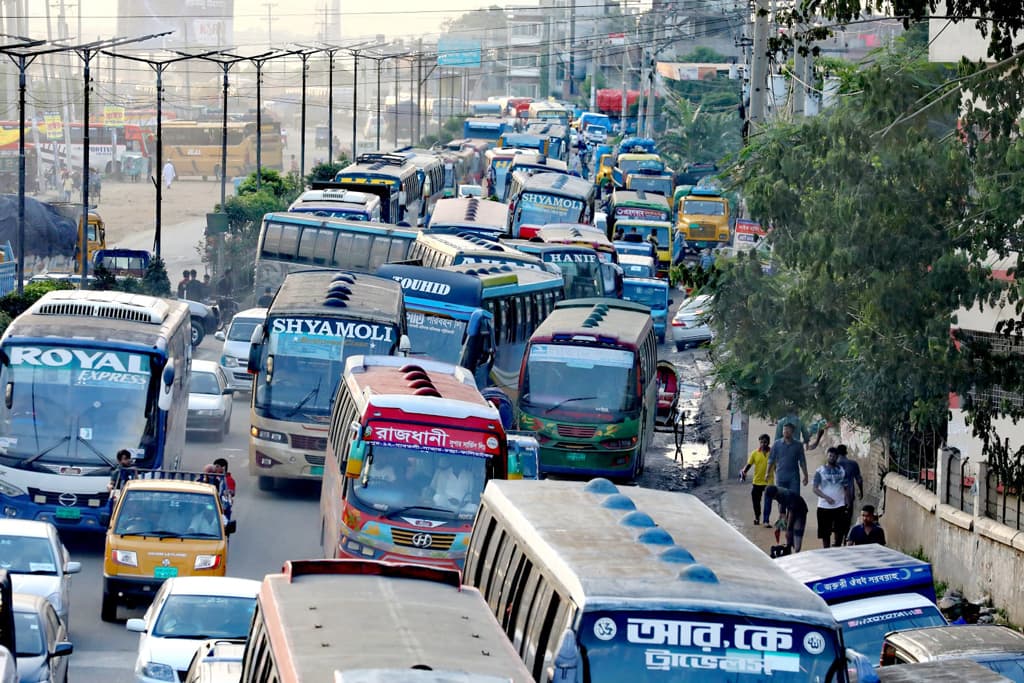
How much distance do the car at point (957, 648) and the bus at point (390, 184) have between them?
40.5 metres

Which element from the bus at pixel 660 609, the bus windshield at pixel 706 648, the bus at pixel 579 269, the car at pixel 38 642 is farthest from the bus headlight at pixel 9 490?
the bus at pixel 579 269

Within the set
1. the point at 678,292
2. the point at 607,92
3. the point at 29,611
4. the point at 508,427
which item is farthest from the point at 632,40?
the point at 29,611

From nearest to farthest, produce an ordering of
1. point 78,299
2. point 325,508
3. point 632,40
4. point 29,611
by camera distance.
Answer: point 29,611, point 325,508, point 78,299, point 632,40

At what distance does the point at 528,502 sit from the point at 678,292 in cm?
4966

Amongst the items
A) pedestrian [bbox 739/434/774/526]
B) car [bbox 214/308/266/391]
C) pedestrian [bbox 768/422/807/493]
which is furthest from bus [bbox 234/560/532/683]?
car [bbox 214/308/266/391]

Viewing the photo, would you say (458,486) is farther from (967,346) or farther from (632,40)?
(632,40)

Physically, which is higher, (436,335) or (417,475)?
(417,475)

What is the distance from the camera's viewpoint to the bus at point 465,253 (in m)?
35.3

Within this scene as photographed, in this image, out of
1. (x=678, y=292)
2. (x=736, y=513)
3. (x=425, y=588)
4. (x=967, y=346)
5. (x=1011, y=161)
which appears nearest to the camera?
(x=425, y=588)

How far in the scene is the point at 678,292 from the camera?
61.8 metres

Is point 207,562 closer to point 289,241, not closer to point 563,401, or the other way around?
point 563,401

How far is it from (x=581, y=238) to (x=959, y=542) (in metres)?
24.4

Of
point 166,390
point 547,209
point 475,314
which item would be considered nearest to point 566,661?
point 166,390

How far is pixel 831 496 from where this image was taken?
22.1 metres
